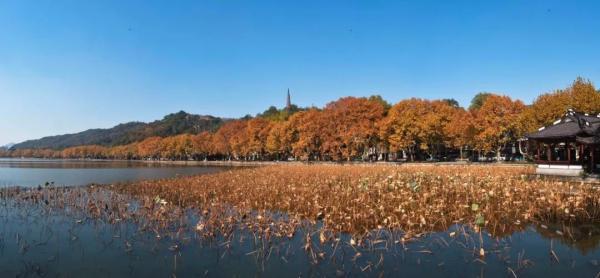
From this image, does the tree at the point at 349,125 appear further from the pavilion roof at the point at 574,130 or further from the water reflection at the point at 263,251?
the water reflection at the point at 263,251

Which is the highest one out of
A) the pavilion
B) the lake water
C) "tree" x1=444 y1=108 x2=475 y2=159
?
"tree" x1=444 y1=108 x2=475 y2=159

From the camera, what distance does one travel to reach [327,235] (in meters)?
11.7

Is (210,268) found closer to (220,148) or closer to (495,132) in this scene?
(495,132)

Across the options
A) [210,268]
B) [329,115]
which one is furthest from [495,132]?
[210,268]

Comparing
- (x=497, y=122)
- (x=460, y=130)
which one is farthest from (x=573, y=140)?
(x=460, y=130)

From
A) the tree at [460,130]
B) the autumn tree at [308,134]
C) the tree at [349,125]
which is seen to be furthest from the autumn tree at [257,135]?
the tree at [460,130]

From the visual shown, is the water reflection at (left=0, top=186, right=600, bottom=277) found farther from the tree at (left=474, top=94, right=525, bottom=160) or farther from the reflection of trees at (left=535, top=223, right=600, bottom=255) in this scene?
the tree at (left=474, top=94, right=525, bottom=160)

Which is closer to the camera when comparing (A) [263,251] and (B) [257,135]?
(A) [263,251]

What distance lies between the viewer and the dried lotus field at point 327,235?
9.37 meters

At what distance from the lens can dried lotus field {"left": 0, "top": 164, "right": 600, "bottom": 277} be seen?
30.7 feet

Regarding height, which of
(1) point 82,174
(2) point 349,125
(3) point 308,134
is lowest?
(1) point 82,174

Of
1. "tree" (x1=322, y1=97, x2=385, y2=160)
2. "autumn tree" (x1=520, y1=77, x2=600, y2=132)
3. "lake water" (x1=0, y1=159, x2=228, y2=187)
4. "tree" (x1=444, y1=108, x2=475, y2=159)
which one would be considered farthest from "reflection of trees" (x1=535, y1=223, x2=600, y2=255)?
"tree" (x1=322, y1=97, x2=385, y2=160)

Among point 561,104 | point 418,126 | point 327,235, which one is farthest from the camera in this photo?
point 418,126

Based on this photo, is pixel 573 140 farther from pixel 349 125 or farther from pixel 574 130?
pixel 349 125
